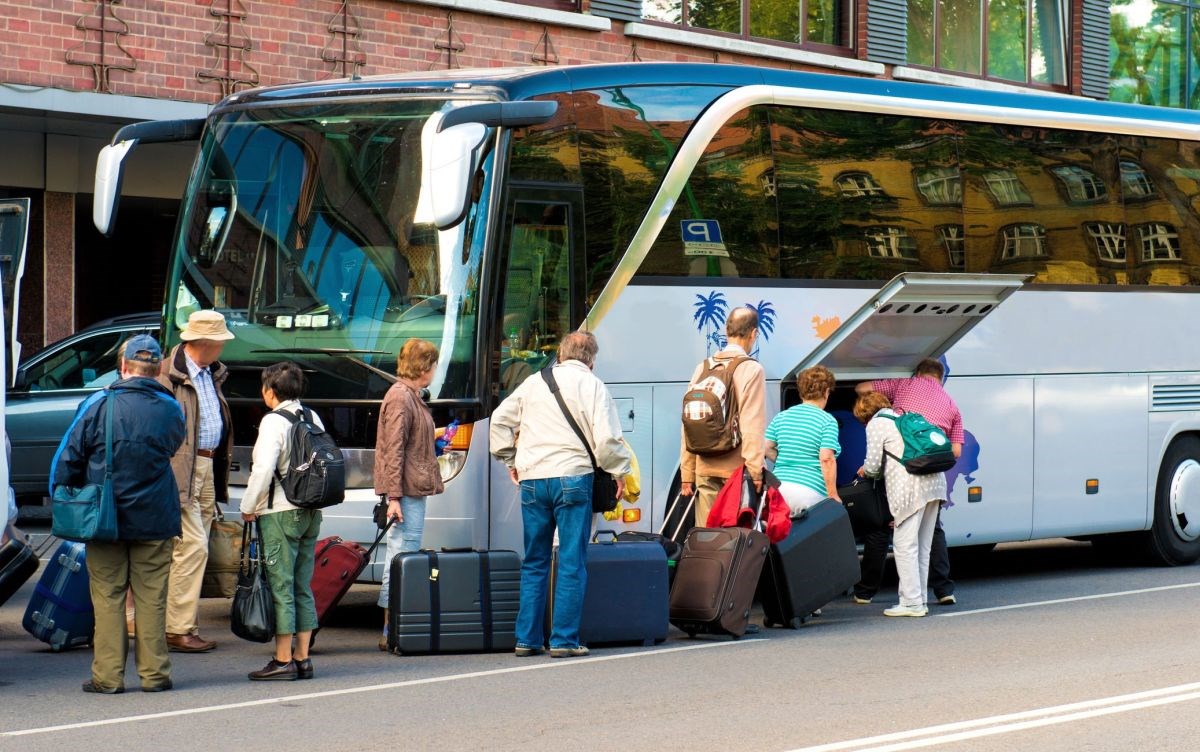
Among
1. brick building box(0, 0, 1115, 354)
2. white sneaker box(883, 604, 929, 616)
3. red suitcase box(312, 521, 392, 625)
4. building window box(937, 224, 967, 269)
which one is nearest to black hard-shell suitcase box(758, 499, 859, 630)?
white sneaker box(883, 604, 929, 616)

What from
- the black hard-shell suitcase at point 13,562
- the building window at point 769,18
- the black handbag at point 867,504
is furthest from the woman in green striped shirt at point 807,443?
the building window at point 769,18

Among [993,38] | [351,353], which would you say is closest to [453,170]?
[351,353]

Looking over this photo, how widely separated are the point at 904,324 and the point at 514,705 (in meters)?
5.27

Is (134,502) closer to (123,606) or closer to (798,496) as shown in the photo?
(123,606)

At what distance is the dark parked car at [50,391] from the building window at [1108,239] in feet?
25.7

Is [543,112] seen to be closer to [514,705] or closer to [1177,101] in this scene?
[514,705]

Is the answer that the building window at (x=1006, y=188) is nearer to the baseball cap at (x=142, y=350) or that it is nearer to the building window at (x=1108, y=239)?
the building window at (x=1108, y=239)

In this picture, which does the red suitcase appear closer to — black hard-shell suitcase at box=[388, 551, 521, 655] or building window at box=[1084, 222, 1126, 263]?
black hard-shell suitcase at box=[388, 551, 521, 655]

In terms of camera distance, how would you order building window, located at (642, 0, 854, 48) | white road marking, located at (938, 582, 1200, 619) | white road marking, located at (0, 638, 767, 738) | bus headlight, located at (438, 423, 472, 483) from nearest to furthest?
white road marking, located at (0, 638, 767, 738)
bus headlight, located at (438, 423, 472, 483)
white road marking, located at (938, 582, 1200, 619)
building window, located at (642, 0, 854, 48)

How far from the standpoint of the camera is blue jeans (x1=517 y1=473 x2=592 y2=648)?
366 inches

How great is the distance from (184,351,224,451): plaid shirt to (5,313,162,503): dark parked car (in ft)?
18.0

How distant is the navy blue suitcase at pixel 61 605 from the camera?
31.1ft

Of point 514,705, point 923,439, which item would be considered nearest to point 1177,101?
point 923,439

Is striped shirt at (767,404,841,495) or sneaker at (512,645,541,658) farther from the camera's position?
striped shirt at (767,404,841,495)
